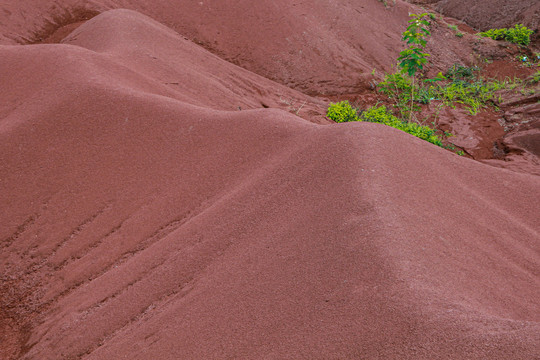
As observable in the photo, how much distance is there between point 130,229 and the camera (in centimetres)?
268

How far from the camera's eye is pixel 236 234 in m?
2.23

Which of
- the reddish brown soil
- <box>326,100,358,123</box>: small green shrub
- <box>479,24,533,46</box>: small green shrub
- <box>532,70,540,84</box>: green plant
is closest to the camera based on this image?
<box>326,100,358,123</box>: small green shrub

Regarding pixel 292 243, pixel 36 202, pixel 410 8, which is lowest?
pixel 36 202

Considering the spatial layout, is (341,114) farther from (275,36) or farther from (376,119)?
(275,36)

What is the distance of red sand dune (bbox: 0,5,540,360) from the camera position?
4.99ft

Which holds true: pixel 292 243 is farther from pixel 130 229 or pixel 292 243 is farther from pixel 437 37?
pixel 437 37

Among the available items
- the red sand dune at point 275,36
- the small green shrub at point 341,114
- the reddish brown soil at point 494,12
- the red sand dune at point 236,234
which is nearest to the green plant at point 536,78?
the red sand dune at point 275,36

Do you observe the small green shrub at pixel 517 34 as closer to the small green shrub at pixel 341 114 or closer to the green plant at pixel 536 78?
the green plant at pixel 536 78

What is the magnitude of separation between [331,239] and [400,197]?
482mm

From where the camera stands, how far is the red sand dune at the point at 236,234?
1520 mm

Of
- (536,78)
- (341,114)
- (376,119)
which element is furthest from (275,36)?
(536,78)

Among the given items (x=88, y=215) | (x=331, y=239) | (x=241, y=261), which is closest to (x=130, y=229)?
(x=88, y=215)

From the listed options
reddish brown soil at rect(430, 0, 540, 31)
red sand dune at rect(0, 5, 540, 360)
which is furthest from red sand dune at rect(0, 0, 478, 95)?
reddish brown soil at rect(430, 0, 540, 31)

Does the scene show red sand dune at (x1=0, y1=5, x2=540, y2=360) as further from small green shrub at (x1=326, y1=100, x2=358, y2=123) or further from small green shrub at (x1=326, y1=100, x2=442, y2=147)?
small green shrub at (x1=326, y1=100, x2=358, y2=123)
